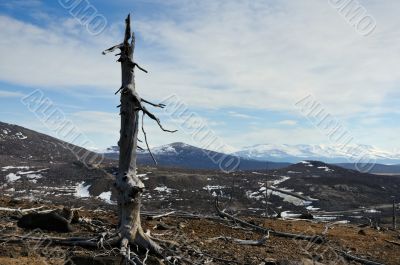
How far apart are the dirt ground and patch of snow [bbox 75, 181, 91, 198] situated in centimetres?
5875

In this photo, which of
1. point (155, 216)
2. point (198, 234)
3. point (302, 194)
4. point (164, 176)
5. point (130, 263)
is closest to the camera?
point (130, 263)

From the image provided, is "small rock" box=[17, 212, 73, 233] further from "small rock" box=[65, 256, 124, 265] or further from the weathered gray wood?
"small rock" box=[65, 256, 124, 265]

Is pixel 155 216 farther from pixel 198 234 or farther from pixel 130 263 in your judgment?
pixel 130 263

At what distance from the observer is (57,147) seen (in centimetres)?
16200

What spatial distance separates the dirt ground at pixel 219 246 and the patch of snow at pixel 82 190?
193 feet

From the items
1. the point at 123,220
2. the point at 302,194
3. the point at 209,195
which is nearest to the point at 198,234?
the point at 123,220

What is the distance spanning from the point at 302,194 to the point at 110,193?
1302 inches

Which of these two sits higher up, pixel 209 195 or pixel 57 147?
pixel 57 147

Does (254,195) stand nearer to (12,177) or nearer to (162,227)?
(12,177)

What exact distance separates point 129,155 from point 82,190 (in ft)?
238

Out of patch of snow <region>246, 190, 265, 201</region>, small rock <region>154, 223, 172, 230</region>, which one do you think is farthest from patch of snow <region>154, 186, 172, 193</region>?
small rock <region>154, 223, 172, 230</region>

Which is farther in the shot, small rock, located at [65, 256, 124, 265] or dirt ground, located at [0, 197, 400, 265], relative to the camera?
dirt ground, located at [0, 197, 400, 265]

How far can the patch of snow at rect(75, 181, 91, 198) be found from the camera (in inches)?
2876

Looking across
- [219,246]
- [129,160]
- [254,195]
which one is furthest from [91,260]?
[254,195]
